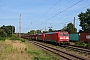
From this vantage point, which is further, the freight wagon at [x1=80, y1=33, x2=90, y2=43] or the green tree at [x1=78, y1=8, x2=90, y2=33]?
the green tree at [x1=78, y1=8, x2=90, y2=33]

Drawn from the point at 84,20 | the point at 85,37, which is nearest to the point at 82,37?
the point at 85,37

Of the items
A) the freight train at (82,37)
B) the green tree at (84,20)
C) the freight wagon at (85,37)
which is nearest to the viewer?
the freight wagon at (85,37)

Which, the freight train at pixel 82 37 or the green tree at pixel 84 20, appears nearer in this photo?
the freight train at pixel 82 37

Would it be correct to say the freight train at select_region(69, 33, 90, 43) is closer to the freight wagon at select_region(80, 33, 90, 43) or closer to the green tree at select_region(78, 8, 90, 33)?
the freight wagon at select_region(80, 33, 90, 43)

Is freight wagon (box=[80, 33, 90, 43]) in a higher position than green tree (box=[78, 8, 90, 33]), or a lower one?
lower

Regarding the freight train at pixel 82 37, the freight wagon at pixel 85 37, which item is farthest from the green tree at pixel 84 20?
the freight wagon at pixel 85 37

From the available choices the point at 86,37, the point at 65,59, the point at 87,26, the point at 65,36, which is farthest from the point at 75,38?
the point at 65,59

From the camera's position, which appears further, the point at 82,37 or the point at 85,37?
the point at 82,37

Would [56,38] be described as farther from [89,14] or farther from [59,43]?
[89,14]

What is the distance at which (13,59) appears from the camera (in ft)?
50.3

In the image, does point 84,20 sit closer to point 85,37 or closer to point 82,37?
point 82,37

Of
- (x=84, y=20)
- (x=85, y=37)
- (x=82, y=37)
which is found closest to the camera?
(x=85, y=37)

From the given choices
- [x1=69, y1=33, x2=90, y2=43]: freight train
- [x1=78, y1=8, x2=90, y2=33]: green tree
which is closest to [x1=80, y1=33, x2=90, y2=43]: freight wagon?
[x1=69, y1=33, x2=90, y2=43]: freight train

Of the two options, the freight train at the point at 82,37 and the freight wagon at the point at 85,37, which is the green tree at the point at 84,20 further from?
the freight wagon at the point at 85,37
